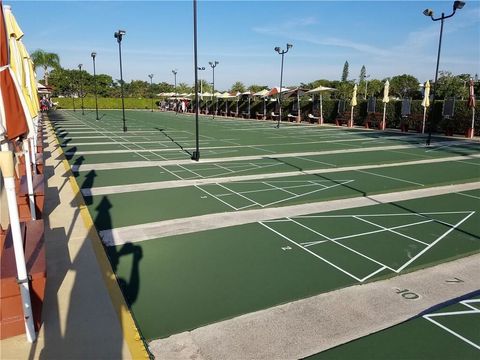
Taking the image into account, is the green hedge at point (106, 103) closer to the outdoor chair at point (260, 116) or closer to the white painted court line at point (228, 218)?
the outdoor chair at point (260, 116)

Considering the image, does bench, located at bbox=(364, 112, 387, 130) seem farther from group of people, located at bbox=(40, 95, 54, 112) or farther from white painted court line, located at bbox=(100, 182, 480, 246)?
group of people, located at bbox=(40, 95, 54, 112)

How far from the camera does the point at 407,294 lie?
5.32 m

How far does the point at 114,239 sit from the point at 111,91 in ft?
316

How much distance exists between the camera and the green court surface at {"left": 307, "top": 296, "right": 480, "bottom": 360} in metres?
4.02

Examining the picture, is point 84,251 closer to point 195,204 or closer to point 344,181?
point 195,204

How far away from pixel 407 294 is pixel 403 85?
3948 inches

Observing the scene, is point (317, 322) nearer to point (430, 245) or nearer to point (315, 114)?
point (430, 245)

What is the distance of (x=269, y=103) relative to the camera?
4725 cm

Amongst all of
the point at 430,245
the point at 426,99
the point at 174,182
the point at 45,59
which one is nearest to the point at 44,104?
the point at 45,59

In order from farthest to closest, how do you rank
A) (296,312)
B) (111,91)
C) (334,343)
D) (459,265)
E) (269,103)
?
(111,91), (269,103), (459,265), (296,312), (334,343)

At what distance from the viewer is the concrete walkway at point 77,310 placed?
158 inches

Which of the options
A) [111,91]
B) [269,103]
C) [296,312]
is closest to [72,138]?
[296,312]

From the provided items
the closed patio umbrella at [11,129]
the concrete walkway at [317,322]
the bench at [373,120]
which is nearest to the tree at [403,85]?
the bench at [373,120]

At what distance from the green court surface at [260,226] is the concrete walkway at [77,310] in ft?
0.88
